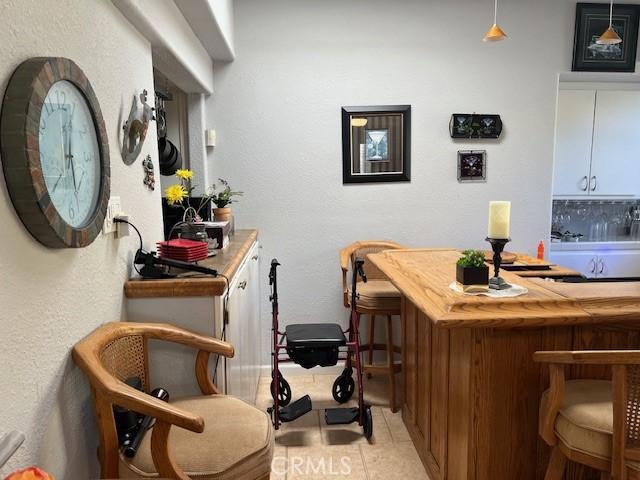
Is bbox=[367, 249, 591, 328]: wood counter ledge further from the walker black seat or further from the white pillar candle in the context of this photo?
the walker black seat

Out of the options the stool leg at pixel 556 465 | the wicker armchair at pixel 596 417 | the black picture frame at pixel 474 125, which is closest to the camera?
the wicker armchair at pixel 596 417

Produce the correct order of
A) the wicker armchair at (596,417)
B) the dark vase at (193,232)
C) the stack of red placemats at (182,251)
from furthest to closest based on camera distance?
the dark vase at (193,232) < the stack of red placemats at (182,251) < the wicker armchair at (596,417)

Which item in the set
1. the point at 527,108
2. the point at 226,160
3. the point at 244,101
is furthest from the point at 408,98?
the point at 226,160

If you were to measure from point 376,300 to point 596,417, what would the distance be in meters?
1.66

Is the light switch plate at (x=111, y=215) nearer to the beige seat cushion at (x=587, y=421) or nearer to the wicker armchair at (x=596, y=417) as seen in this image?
the wicker armchair at (x=596, y=417)

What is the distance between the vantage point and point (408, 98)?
3541mm

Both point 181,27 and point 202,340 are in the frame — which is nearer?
point 202,340

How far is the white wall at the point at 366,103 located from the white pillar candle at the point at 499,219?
72.2 inches

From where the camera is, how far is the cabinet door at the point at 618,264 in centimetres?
424

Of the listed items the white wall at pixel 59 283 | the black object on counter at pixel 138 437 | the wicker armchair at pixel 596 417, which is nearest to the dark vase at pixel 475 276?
the wicker armchair at pixel 596 417

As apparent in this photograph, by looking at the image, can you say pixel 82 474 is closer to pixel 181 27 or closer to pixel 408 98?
pixel 181 27

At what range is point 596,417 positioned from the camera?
1448 millimetres

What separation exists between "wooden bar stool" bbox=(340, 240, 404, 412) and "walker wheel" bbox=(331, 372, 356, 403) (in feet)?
0.45

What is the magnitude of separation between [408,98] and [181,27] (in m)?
1.76
